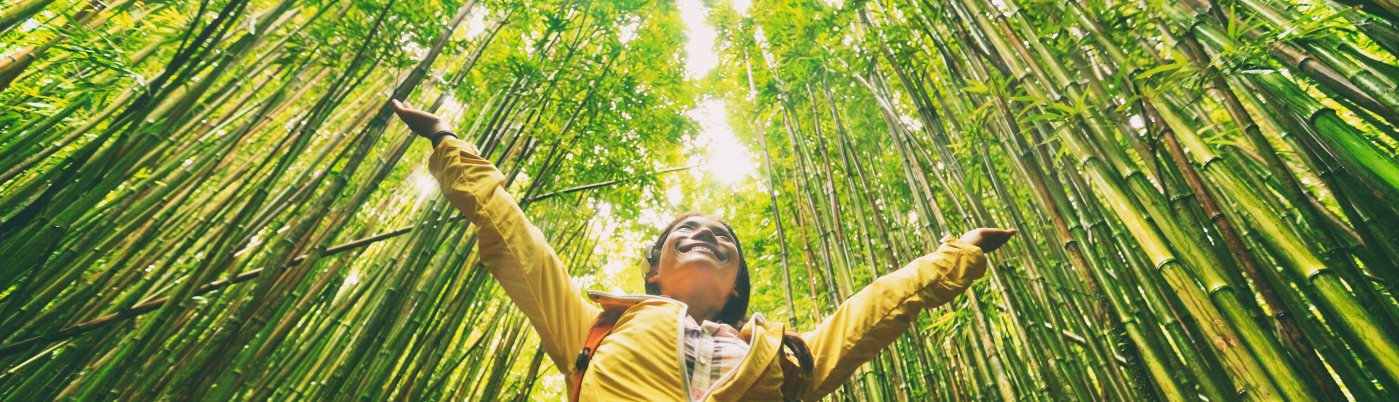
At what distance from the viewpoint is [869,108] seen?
2.60m

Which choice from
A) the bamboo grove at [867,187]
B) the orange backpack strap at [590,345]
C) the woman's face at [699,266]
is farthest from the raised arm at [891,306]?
the orange backpack strap at [590,345]

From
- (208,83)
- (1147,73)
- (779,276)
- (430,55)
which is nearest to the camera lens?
(1147,73)

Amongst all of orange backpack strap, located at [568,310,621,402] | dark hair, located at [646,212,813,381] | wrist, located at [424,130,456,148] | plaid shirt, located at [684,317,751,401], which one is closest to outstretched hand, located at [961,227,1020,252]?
dark hair, located at [646,212,813,381]

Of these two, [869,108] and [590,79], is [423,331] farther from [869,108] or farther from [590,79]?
[869,108]

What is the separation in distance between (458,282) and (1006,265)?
1792 millimetres

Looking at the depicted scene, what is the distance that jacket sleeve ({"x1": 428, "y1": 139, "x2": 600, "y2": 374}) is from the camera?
3.63 ft

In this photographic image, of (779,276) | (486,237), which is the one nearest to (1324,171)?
(486,237)

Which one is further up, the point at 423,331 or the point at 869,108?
the point at 869,108

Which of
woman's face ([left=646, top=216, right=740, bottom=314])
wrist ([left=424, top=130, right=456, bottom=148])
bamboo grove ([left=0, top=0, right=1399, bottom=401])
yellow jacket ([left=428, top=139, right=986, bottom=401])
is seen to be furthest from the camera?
woman's face ([left=646, top=216, right=740, bottom=314])

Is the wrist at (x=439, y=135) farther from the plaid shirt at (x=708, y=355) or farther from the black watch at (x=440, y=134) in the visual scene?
the plaid shirt at (x=708, y=355)

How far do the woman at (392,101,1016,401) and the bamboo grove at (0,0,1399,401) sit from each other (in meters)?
0.25

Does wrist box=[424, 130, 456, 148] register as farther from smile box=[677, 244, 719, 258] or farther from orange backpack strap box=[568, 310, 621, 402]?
smile box=[677, 244, 719, 258]

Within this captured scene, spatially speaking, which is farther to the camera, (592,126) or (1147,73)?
(592,126)

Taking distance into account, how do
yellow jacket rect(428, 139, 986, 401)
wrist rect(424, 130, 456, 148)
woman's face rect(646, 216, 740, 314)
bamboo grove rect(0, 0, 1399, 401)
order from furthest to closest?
woman's face rect(646, 216, 740, 314), wrist rect(424, 130, 456, 148), yellow jacket rect(428, 139, 986, 401), bamboo grove rect(0, 0, 1399, 401)
